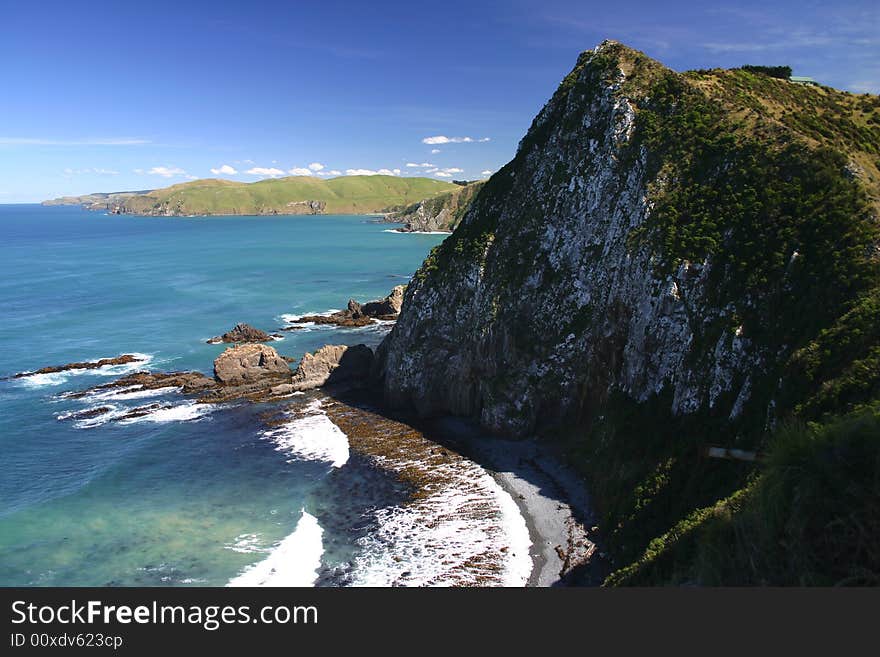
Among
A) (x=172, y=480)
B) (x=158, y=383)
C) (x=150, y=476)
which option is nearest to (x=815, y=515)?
(x=172, y=480)

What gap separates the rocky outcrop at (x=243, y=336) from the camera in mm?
76375

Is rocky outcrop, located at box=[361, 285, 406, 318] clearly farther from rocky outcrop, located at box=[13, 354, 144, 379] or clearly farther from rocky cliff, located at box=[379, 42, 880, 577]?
rocky outcrop, located at box=[13, 354, 144, 379]

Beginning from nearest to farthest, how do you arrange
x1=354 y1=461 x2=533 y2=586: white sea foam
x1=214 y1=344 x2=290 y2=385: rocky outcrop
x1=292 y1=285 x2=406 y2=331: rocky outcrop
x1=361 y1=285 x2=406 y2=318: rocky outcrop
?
x1=354 y1=461 x2=533 y2=586: white sea foam < x1=214 y1=344 x2=290 y2=385: rocky outcrop < x1=292 y1=285 x2=406 y2=331: rocky outcrop < x1=361 y1=285 x2=406 y2=318: rocky outcrop

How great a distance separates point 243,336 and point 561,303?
4928cm

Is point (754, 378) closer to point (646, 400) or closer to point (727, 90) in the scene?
point (646, 400)

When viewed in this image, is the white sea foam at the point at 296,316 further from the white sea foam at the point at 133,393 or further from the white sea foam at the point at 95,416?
the white sea foam at the point at 95,416

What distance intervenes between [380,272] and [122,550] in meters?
108

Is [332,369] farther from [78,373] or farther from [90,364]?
[90,364]

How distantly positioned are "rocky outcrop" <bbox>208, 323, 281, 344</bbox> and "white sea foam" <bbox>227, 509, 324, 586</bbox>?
153 ft

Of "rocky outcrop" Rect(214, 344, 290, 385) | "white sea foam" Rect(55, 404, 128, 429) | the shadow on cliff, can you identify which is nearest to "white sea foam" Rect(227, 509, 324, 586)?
the shadow on cliff

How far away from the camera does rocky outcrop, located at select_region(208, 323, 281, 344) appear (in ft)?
251

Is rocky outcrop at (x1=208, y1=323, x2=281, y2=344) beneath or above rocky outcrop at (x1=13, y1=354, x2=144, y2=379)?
above

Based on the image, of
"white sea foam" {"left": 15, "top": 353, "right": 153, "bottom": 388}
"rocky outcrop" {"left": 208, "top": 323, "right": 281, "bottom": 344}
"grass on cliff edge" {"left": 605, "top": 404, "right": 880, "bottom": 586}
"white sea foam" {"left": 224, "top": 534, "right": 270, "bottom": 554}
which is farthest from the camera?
"rocky outcrop" {"left": 208, "top": 323, "right": 281, "bottom": 344}

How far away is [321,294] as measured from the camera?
4350 inches
